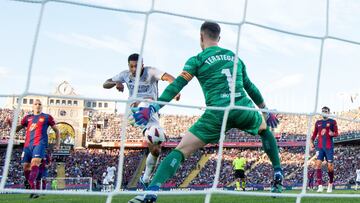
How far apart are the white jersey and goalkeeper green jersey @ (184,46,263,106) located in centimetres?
170

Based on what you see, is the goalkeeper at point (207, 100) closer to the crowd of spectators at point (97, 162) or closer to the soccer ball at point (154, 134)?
the soccer ball at point (154, 134)

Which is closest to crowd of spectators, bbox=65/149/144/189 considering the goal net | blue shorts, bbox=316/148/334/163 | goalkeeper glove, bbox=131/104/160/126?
the goal net

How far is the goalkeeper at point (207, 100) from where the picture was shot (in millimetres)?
4184

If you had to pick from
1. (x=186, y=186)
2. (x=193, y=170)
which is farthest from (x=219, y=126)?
(x=193, y=170)

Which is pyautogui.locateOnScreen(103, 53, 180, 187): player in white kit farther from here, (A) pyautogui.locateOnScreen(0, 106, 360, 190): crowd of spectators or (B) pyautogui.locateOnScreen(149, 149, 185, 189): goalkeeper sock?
(A) pyautogui.locateOnScreen(0, 106, 360, 190): crowd of spectators

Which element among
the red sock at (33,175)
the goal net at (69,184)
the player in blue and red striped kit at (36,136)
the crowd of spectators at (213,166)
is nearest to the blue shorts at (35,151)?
the player in blue and red striped kit at (36,136)

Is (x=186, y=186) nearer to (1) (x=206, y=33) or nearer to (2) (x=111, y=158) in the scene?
(2) (x=111, y=158)

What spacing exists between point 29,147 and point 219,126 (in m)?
5.19

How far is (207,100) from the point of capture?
442cm

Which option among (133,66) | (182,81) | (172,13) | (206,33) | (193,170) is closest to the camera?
(172,13)

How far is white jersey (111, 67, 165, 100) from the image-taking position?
6199 mm

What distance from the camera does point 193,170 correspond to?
33031 millimetres

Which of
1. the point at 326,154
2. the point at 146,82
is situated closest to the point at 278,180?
the point at 146,82

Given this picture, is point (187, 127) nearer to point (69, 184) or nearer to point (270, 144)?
point (69, 184)
